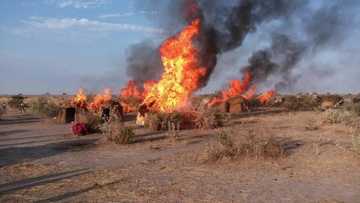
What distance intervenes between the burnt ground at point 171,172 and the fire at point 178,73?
6475 millimetres

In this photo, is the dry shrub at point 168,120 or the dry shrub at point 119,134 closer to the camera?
the dry shrub at point 119,134

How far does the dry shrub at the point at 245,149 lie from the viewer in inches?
601

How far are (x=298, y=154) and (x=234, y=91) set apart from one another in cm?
2359

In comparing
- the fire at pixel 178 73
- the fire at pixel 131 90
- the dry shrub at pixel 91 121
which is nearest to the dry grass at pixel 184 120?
the fire at pixel 178 73

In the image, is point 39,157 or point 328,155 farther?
point 39,157

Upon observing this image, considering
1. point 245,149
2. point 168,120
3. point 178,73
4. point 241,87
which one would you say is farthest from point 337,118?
point 241,87

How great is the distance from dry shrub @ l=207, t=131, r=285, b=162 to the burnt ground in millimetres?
216

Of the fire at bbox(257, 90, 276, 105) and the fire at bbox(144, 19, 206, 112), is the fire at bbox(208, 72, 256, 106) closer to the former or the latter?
the fire at bbox(144, 19, 206, 112)

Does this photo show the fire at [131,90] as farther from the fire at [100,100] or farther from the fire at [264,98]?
the fire at [264,98]

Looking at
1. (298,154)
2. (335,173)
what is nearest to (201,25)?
(298,154)

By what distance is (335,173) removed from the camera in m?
13.4

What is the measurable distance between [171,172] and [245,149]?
272cm

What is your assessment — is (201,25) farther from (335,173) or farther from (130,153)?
(335,173)

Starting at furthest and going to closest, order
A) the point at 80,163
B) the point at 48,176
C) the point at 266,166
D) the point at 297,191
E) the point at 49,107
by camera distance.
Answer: the point at 49,107, the point at 80,163, the point at 266,166, the point at 48,176, the point at 297,191
